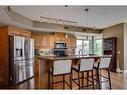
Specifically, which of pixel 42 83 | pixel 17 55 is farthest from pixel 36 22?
pixel 42 83

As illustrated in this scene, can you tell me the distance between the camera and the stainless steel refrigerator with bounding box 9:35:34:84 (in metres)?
4.79

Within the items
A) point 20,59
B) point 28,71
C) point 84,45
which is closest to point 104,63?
point 20,59

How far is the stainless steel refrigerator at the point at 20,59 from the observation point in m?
4.79

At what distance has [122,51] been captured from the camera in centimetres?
727

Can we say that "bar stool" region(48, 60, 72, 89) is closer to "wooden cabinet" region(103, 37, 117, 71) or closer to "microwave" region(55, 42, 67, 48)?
"microwave" region(55, 42, 67, 48)

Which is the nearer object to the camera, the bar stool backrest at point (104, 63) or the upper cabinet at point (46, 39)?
the bar stool backrest at point (104, 63)

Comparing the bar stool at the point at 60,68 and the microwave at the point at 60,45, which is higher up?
the microwave at the point at 60,45

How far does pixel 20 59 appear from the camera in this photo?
5113 mm

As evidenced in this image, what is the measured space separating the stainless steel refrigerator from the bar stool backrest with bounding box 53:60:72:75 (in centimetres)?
217

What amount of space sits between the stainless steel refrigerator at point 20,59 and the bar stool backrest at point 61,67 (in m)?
2.17

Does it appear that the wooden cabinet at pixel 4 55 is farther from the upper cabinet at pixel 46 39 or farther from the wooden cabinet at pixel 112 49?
the wooden cabinet at pixel 112 49

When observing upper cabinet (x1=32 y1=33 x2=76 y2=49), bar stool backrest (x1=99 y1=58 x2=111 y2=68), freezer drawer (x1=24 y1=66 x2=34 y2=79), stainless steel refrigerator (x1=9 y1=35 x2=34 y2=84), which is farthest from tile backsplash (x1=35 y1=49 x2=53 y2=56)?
bar stool backrest (x1=99 y1=58 x2=111 y2=68)

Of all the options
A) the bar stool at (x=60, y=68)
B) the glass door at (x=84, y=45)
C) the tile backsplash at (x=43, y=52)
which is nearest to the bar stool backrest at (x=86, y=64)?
the bar stool at (x=60, y=68)
